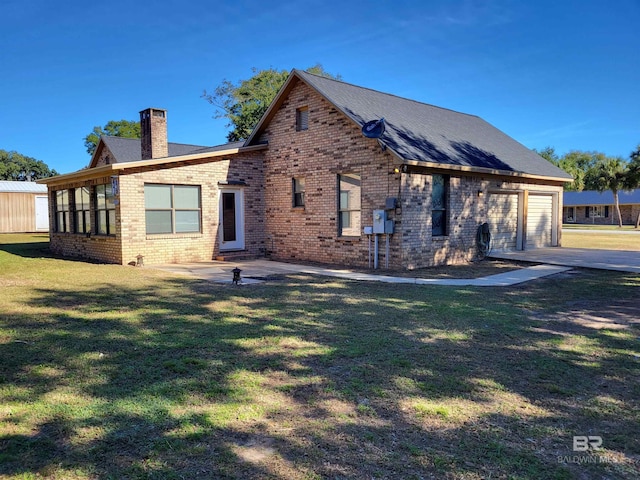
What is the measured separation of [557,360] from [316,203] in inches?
382

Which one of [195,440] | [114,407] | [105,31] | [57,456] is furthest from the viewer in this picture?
[105,31]

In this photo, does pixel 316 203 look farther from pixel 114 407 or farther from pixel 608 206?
pixel 608 206

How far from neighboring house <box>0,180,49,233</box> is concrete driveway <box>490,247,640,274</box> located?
2961cm

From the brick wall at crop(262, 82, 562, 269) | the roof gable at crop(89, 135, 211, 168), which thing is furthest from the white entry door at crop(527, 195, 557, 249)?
the roof gable at crop(89, 135, 211, 168)

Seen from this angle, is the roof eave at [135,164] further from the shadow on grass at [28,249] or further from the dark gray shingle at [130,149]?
the dark gray shingle at [130,149]

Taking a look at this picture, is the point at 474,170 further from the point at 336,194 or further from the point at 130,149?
the point at 130,149

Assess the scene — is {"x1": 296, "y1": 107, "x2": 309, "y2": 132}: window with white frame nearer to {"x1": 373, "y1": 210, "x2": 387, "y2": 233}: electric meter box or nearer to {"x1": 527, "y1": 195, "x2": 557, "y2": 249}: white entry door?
{"x1": 373, "y1": 210, "x2": 387, "y2": 233}: electric meter box

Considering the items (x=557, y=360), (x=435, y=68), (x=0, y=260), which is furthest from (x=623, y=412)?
(x=435, y=68)

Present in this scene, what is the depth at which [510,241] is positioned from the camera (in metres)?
15.6

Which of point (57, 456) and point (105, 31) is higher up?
point (105, 31)

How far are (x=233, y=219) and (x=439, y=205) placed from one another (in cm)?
658

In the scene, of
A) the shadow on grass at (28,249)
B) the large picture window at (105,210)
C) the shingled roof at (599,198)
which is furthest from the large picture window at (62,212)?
the shingled roof at (599,198)

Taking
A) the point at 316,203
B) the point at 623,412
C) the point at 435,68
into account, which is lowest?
the point at 623,412

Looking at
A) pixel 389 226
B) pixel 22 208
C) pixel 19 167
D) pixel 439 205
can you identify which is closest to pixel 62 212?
pixel 389 226
